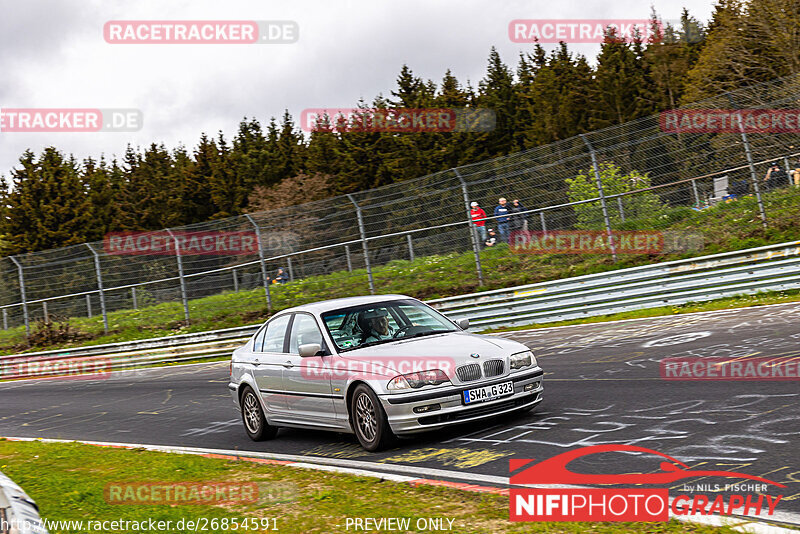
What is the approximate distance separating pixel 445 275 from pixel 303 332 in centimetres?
1071

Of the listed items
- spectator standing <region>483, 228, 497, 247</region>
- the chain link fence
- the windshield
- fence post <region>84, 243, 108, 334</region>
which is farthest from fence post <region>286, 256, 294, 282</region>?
the windshield

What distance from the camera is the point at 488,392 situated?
7.69m

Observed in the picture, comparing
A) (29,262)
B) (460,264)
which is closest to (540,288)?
(460,264)

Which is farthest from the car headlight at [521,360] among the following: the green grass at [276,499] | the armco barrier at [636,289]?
the armco barrier at [636,289]

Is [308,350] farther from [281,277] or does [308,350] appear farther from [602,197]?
[281,277]

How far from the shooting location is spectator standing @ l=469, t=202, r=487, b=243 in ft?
61.3

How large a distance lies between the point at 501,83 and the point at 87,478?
5703 centimetres

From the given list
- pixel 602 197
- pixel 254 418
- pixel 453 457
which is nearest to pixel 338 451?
pixel 453 457

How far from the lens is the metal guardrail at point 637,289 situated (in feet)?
49.3

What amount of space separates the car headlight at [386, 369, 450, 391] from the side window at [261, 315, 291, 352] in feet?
7.09

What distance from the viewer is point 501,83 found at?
61625 millimetres

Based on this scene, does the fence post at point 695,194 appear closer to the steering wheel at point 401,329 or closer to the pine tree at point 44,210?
the steering wheel at point 401,329

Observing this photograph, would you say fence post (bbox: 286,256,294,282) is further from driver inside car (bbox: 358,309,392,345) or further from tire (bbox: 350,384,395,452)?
tire (bbox: 350,384,395,452)

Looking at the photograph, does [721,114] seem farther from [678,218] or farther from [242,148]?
[242,148]
